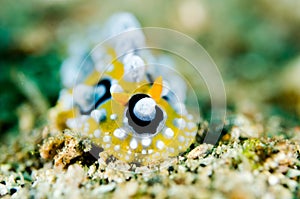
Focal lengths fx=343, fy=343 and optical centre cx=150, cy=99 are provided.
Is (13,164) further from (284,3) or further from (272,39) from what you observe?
(284,3)

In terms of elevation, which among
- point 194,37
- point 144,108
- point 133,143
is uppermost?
point 194,37

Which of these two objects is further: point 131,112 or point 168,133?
point 168,133

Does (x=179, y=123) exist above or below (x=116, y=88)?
below

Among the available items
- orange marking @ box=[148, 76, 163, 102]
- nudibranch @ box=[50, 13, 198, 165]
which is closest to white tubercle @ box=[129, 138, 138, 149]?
nudibranch @ box=[50, 13, 198, 165]

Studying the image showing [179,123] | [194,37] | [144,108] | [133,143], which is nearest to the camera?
[144,108]

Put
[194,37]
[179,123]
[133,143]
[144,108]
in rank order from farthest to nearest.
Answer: [194,37]
[179,123]
[133,143]
[144,108]

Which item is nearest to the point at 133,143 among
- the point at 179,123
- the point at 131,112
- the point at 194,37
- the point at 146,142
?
the point at 146,142

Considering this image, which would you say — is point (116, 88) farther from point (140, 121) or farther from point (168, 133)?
point (168, 133)

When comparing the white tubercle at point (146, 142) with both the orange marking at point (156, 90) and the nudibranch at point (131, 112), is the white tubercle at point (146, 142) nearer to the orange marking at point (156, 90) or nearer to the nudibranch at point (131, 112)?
the nudibranch at point (131, 112)
